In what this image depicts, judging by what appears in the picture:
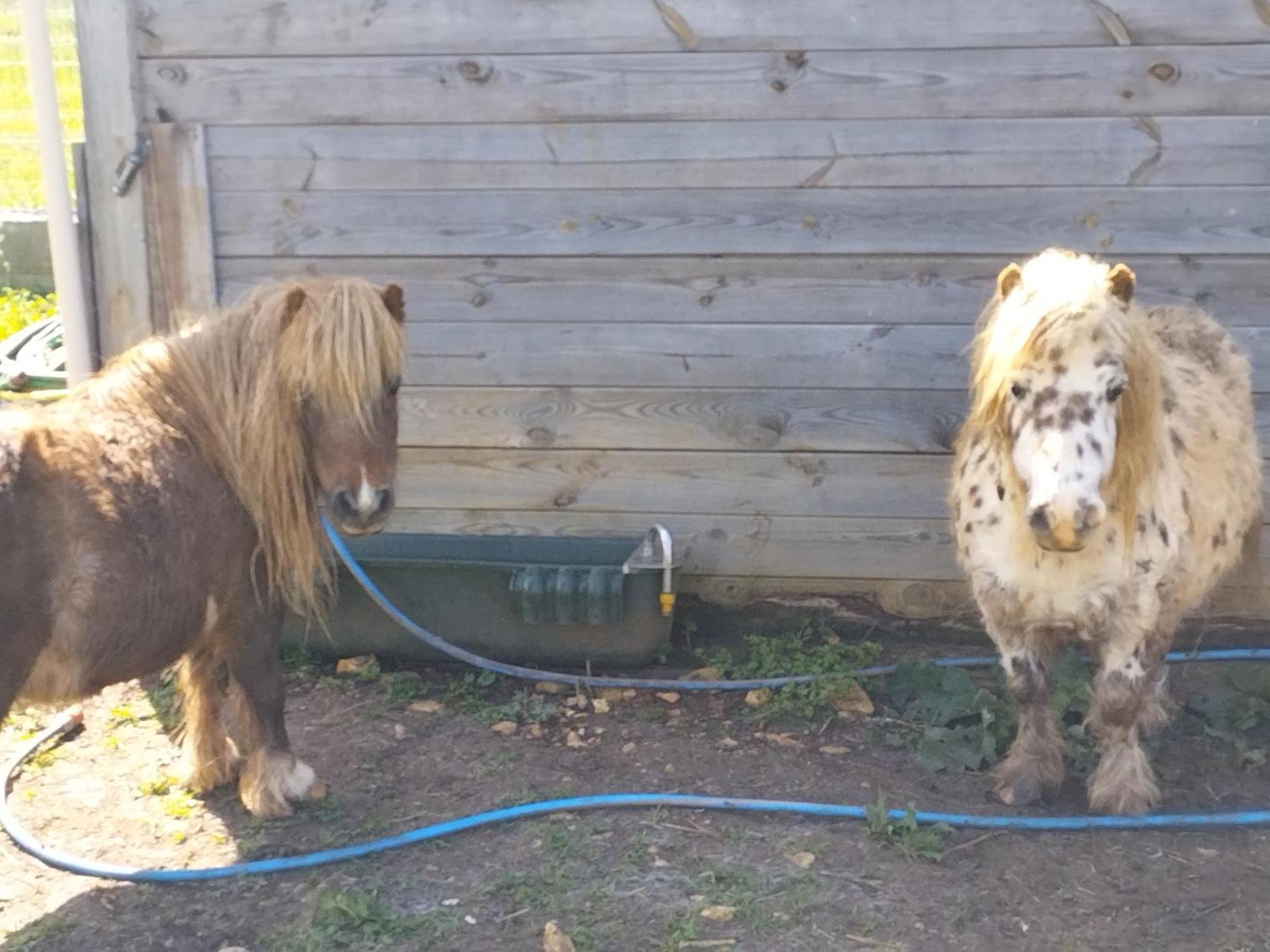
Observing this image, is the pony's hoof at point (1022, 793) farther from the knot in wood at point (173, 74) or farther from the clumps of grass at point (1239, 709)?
the knot in wood at point (173, 74)

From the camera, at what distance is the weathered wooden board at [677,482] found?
14.8 feet

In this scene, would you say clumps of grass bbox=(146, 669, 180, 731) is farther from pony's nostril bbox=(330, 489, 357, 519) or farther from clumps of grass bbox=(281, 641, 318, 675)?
pony's nostril bbox=(330, 489, 357, 519)

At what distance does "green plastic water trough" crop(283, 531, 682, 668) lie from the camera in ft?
13.8

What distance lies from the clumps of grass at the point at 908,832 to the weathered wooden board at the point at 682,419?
4.76 ft

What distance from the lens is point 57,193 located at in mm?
4316

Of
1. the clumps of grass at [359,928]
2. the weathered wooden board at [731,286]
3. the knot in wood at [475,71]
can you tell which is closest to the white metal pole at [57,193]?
the weathered wooden board at [731,286]

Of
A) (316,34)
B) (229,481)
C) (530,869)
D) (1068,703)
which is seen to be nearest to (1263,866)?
(1068,703)

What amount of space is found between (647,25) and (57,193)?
7.06ft

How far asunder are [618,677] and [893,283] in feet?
5.68

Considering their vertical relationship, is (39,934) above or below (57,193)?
below

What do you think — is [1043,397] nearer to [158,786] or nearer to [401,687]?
[401,687]

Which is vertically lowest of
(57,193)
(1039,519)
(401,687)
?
(401,687)

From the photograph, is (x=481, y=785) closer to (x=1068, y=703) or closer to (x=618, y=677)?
(x=618, y=677)

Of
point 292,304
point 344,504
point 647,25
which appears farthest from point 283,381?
point 647,25
